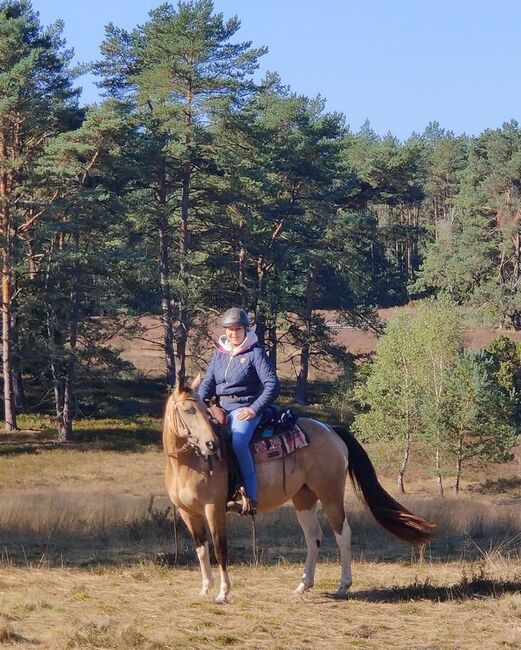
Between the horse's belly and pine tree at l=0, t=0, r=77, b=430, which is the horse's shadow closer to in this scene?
the horse's belly

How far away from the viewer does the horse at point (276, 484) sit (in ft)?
27.6

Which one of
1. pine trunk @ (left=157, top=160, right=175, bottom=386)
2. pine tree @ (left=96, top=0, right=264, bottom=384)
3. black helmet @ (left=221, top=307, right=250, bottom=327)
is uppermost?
pine tree @ (left=96, top=0, right=264, bottom=384)

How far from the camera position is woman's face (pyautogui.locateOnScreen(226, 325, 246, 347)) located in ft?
A: 29.1

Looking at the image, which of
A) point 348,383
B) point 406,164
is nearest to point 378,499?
point 348,383

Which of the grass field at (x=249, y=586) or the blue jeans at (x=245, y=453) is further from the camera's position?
the blue jeans at (x=245, y=453)

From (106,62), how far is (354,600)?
141ft

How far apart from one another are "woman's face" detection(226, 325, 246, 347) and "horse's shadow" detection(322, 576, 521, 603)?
2579 mm

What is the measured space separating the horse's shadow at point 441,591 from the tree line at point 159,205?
31365 mm

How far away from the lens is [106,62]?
156ft

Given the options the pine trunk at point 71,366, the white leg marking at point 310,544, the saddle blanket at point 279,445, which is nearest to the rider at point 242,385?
the saddle blanket at point 279,445

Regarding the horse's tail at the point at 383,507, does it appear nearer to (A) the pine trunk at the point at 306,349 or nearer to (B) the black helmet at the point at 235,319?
(B) the black helmet at the point at 235,319

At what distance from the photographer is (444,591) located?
28.9ft

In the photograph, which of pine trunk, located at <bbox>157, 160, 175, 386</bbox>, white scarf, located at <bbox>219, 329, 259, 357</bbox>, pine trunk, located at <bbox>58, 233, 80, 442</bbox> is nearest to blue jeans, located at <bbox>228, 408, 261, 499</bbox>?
white scarf, located at <bbox>219, 329, 259, 357</bbox>

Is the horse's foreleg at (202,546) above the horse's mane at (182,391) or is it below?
below
